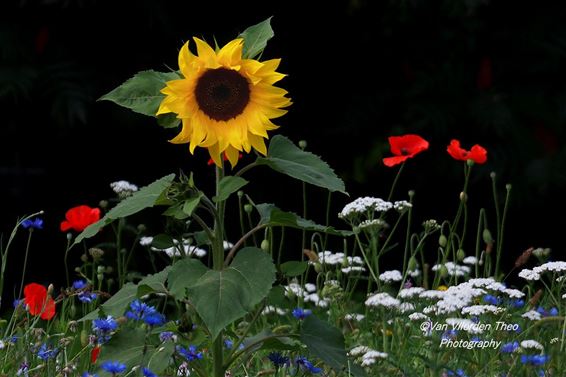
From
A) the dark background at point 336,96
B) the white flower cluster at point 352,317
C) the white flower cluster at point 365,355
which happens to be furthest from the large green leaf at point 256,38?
the dark background at point 336,96

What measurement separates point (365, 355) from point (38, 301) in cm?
120

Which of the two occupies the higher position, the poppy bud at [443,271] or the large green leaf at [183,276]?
the large green leaf at [183,276]

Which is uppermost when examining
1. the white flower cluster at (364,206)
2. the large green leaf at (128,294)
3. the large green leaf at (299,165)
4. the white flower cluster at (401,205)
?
the large green leaf at (299,165)

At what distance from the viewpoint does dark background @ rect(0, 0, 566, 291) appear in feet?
18.1

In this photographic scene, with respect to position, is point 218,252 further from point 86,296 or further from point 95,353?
point 86,296

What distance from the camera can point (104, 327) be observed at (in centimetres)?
281

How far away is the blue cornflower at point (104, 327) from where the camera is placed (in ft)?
9.25

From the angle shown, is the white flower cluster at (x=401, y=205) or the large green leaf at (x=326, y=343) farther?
the white flower cluster at (x=401, y=205)

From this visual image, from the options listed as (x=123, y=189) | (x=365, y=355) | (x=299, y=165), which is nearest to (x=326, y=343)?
(x=365, y=355)

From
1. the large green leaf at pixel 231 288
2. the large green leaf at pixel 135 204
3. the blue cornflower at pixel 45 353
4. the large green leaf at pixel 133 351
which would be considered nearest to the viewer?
the large green leaf at pixel 231 288

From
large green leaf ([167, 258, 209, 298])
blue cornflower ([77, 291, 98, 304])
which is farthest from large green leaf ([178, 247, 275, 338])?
blue cornflower ([77, 291, 98, 304])

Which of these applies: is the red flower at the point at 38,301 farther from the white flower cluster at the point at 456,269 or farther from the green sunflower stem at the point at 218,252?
the white flower cluster at the point at 456,269

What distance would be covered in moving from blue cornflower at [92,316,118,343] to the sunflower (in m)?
0.51

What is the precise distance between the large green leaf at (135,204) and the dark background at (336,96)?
2563 millimetres
